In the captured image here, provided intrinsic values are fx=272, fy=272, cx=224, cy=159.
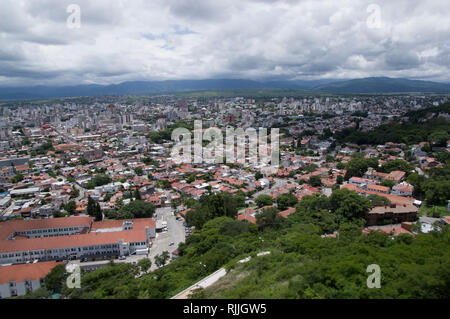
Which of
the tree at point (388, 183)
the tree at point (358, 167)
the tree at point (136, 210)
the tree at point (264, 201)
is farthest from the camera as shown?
the tree at point (358, 167)

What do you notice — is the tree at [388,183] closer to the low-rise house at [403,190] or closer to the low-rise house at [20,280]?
the low-rise house at [403,190]

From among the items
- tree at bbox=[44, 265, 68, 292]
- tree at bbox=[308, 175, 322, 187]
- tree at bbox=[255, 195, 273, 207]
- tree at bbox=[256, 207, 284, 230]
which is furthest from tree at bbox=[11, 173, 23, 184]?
tree at bbox=[308, 175, 322, 187]

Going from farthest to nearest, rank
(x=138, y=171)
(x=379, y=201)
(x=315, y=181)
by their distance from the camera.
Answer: (x=138, y=171) < (x=315, y=181) < (x=379, y=201)

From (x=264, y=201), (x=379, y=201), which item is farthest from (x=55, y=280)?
(x=379, y=201)

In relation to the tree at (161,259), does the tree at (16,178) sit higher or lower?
higher

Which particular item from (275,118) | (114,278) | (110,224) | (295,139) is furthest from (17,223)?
(275,118)

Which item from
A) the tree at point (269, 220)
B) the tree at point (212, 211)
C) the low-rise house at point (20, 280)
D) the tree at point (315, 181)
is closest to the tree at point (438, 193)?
the tree at point (315, 181)

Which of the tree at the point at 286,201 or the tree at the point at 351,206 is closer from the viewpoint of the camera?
the tree at the point at 351,206

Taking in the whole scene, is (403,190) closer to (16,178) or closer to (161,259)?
(161,259)
